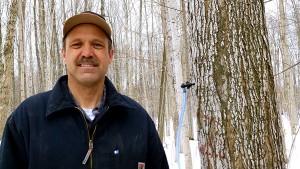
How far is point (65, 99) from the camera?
5.62 feet

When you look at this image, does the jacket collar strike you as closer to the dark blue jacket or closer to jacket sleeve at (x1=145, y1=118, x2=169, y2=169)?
the dark blue jacket

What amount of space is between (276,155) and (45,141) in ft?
4.44

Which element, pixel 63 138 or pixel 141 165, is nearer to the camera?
pixel 63 138

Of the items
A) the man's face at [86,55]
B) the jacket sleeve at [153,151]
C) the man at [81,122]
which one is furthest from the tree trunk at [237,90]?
the man's face at [86,55]

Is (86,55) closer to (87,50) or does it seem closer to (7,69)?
(87,50)

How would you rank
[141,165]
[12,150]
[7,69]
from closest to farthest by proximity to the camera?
[12,150]
[141,165]
[7,69]

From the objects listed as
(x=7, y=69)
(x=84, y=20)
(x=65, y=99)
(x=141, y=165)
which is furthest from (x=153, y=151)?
(x=7, y=69)

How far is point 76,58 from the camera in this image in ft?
5.74

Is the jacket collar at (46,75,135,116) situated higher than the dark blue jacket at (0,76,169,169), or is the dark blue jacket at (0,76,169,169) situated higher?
the jacket collar at (46,75,135,116)

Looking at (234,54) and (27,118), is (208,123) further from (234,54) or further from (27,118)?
(27,118)

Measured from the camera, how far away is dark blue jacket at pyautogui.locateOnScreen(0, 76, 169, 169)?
1.62m

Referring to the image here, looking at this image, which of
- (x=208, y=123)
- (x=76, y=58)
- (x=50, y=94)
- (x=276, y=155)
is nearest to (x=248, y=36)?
(x=208, y=123)

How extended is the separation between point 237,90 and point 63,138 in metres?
1.05

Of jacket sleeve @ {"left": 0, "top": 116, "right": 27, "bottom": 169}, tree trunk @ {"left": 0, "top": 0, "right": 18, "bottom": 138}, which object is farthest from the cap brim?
tree trunk @ {"left": 0, "top": 0, "right": 18, "bottom": 138}
